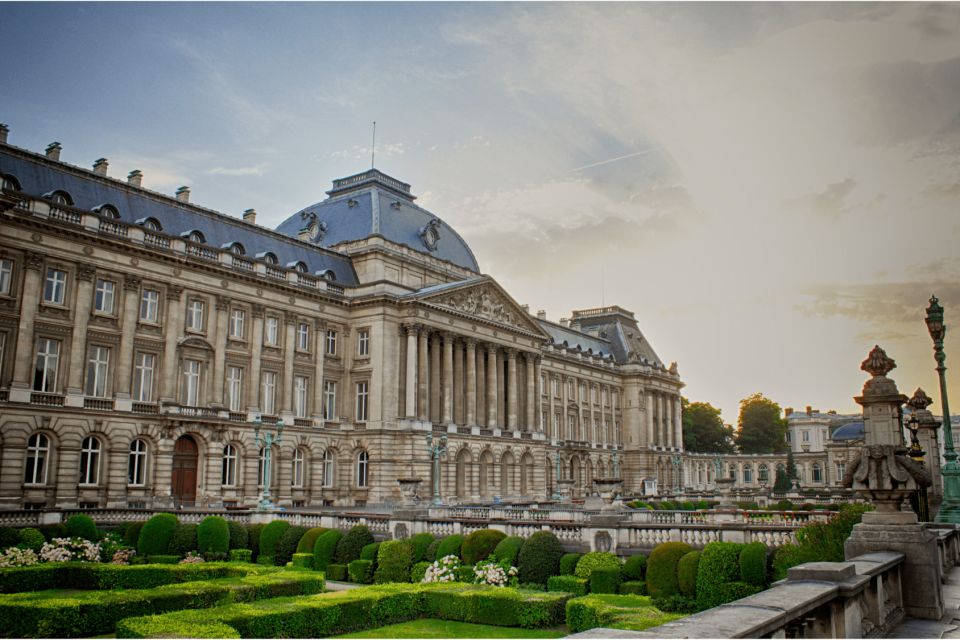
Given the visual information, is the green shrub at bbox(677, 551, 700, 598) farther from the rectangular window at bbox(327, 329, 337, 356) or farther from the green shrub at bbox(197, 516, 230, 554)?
the rectangular window at bbox(327, 329, 337, 356)

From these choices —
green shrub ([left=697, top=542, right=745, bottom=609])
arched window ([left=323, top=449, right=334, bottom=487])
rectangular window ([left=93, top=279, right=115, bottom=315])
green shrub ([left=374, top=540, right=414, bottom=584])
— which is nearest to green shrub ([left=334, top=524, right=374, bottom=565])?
green shrub ([left=374, top=540, right=414, bottom=584])

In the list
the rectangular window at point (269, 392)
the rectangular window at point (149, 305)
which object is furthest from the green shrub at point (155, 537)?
the rectangular window at point (269, 392)

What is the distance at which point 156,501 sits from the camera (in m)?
42.9

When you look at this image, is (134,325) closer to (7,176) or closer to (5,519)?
(7,176)

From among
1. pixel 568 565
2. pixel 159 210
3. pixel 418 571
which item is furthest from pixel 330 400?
pixel 568 565

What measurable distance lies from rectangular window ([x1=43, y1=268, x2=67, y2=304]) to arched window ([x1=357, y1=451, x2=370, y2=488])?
22.8m

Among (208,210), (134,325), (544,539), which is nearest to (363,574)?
(544,539)

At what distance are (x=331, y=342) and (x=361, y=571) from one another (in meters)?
Result: 30.9

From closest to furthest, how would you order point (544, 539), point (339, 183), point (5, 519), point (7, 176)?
point (544, 539), point (5, 519), point (7, 176), point (339, 183)

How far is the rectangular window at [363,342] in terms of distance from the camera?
5838 cm

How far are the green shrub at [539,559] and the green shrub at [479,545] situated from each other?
1316 mm

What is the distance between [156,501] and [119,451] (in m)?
3.20

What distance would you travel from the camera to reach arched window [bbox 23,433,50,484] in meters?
39.2

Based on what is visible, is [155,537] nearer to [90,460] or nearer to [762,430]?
[90,460]
